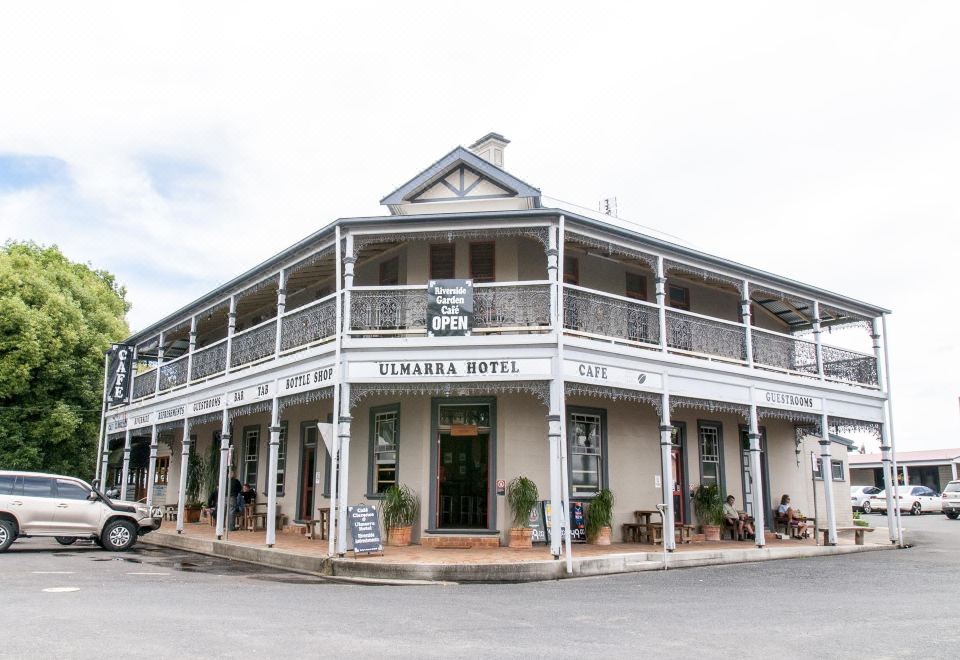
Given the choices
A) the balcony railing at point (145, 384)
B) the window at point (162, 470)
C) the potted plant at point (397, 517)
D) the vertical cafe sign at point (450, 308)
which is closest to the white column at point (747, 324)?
the vertical cafe sign at point (450, 308)

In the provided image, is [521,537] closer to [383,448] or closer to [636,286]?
[383,448]

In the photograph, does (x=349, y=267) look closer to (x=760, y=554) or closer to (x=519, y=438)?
(x=519, y=438)

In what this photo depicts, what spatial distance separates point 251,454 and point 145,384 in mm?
4699

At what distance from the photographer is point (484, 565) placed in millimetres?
12109

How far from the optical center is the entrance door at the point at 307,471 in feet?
63.0

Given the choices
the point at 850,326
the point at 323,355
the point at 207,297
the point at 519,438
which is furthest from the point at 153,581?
the point at 850,326

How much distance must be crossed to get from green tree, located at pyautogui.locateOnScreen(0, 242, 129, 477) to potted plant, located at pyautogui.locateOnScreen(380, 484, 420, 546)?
65.0 ft

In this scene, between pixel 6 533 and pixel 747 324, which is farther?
pixel 747 324

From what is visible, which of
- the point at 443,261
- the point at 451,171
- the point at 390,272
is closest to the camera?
the point at 443,261

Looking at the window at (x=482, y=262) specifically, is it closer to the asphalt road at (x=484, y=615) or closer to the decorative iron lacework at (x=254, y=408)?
the decorative iron lacework at (x=254, y=408)

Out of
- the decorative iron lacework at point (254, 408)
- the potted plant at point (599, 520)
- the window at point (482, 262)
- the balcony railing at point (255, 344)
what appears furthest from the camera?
the balcony railing at point (255, 344)

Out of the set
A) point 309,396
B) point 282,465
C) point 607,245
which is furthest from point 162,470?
point 607,245

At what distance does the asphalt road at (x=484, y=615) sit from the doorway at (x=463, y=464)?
11.5 feet

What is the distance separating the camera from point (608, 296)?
48.4 ft
